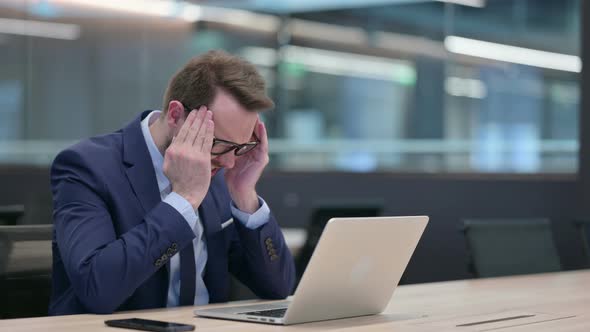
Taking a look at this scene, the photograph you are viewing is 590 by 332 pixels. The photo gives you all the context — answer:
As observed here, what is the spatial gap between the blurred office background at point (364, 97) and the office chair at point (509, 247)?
1.62m

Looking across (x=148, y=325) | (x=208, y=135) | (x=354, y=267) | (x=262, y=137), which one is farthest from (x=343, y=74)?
(x=148, y=325)

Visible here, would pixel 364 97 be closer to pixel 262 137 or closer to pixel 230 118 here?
pixel 262 137

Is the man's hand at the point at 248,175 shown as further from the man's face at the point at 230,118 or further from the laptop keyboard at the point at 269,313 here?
the laptop keyboard at the point at 269,313

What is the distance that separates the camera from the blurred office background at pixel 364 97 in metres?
6.58

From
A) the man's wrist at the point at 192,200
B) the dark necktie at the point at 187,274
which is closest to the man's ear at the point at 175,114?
the man's wrist at the point at 192,200

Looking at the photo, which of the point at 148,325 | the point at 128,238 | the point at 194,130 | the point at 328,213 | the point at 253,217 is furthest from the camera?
the point at 328,213

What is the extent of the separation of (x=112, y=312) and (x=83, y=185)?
32 centimetres

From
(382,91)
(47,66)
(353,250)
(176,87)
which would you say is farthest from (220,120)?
(47,66)

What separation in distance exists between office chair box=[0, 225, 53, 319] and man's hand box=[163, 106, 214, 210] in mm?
474

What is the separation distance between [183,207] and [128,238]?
0.48ft

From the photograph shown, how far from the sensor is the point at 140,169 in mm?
2381

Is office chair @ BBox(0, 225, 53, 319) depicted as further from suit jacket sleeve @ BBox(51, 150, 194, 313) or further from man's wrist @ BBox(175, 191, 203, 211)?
man's wrist @ BBox(175, 191, 203, 211)

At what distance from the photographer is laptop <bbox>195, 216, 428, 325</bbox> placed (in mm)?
1949

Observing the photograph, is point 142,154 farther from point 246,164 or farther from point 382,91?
point 382,91
